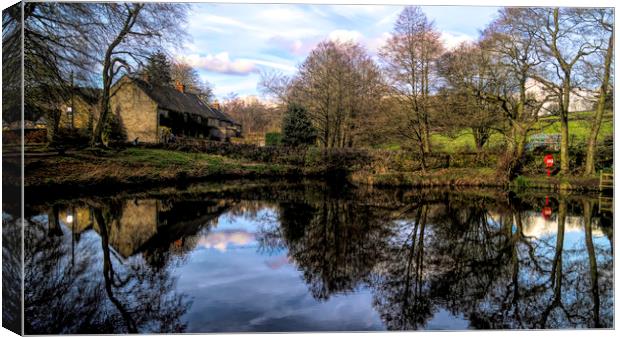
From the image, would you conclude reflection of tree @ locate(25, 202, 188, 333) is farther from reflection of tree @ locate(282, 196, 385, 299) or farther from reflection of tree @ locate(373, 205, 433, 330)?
reflection of tree @ locate(373, 205, 433, 330)

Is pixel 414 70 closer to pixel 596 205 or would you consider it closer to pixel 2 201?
pixel 596 205

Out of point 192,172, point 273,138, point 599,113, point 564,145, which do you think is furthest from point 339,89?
point 599,113

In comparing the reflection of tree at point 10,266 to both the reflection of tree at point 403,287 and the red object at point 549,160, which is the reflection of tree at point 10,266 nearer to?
the reflection of tree at point 403,287

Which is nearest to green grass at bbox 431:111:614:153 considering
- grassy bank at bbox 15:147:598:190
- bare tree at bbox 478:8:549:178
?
bare tree at bbox 478:8:549:178

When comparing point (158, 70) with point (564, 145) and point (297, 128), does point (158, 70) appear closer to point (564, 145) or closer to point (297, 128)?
point (297, 128)

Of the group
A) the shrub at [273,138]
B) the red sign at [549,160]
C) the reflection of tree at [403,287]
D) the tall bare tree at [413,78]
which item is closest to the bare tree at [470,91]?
the tall bare tree at [413,78]

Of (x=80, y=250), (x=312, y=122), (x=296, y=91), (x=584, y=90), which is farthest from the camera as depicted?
(x=312, y=122)

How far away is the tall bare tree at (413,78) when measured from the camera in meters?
10.6

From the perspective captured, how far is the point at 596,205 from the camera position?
827 cm

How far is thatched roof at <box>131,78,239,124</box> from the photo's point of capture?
9.28 m

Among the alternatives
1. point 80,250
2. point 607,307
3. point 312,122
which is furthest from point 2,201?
point 312,122

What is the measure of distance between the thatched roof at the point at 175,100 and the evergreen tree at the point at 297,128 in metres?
3.43

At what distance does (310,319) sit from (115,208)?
6240mm

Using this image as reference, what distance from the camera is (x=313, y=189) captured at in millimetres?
13516
